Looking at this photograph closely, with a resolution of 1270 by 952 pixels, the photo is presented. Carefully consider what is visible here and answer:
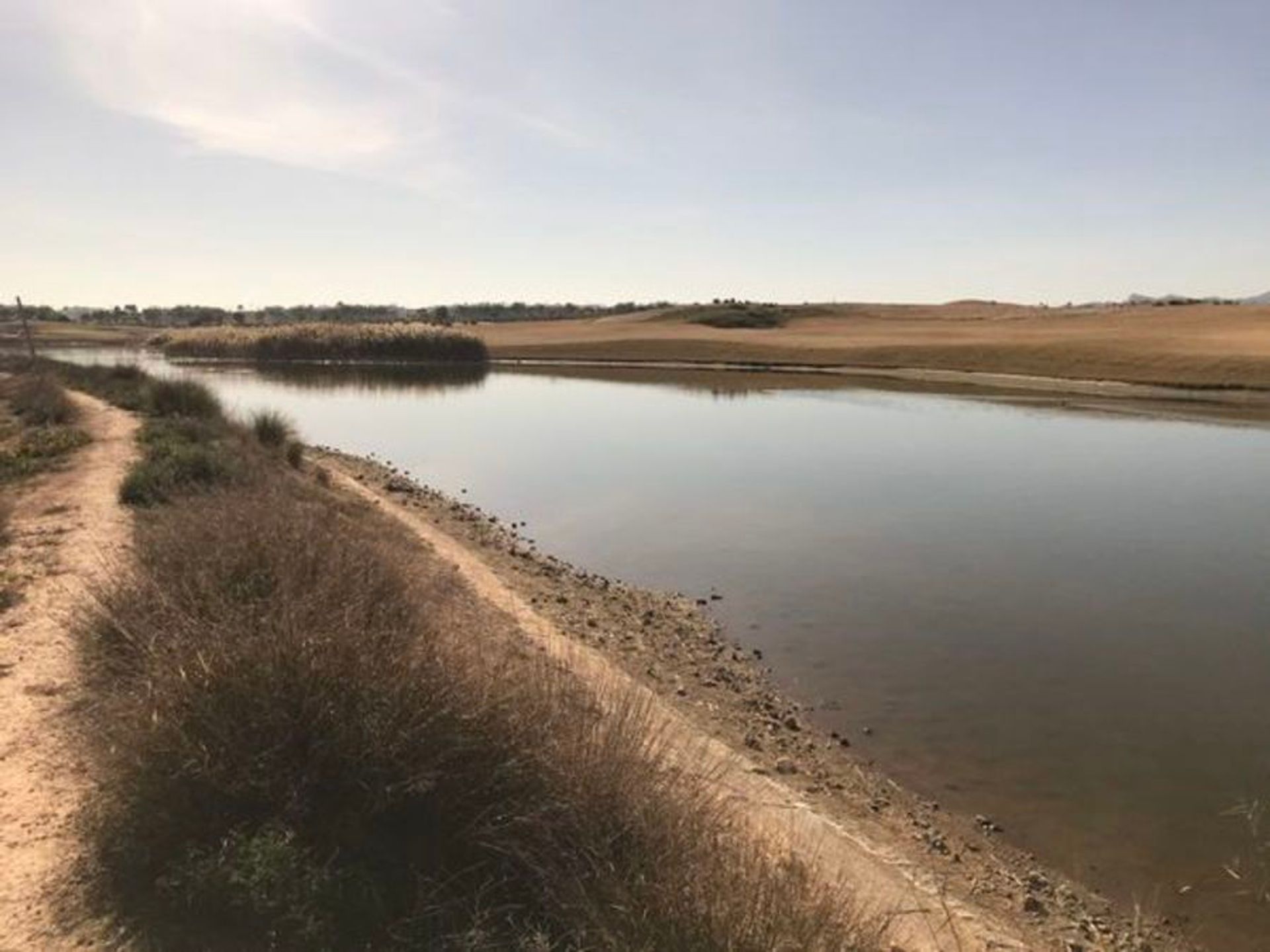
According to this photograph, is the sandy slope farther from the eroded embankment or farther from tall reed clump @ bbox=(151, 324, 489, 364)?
the eroded embankment

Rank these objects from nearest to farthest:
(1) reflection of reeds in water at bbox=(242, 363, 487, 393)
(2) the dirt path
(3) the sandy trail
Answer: (2) the dirt path, (3) the sandy trail, (1) reflection of reeds in water at bbox=(242, 363, 487, 393)

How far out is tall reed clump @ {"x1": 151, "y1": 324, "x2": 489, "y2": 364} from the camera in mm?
81375

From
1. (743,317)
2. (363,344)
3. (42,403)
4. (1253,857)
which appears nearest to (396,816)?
(1253,857)

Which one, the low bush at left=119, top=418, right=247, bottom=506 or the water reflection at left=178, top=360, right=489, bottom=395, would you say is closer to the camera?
the low bush at left=119, top=418, right=247, bottom=506

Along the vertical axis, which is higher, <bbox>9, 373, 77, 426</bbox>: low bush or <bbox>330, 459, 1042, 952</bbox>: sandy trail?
<bbox>9, 373, 77, 426</bbox>: low bush

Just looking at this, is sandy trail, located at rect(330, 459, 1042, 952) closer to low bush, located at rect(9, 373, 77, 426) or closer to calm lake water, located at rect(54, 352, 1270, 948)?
calm lake water, located at rect(54, 352, 1270, 948)

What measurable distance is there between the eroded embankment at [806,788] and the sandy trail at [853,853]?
0.02m

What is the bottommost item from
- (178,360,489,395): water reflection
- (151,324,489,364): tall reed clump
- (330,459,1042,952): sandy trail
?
(178,360,489,395): water reflection

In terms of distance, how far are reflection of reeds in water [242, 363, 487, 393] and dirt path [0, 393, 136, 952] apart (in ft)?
150

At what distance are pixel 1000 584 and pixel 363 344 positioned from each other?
239 feet

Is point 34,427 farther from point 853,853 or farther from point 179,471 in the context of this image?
point 853,853

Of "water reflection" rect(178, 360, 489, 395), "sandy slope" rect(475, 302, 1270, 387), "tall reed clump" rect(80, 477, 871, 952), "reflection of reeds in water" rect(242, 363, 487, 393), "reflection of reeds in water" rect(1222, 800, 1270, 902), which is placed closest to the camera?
"tall reed clump" rect(80, 477, 871, 952)

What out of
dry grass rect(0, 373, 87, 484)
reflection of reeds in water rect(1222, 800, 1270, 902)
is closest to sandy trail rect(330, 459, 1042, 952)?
reflection of reeds in water rect(1222, 800, 1270, 902)

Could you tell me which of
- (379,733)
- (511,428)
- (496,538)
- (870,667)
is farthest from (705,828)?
(511,428)
